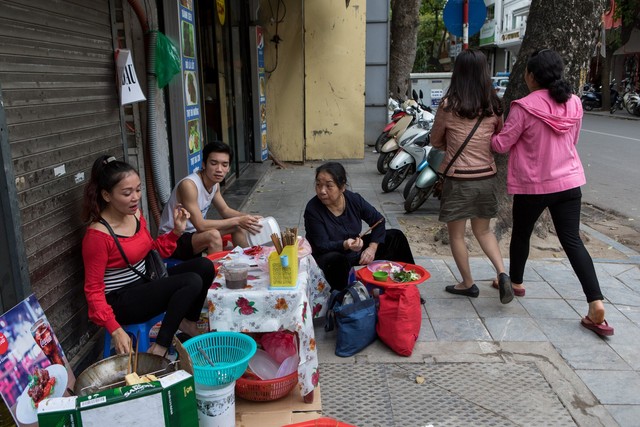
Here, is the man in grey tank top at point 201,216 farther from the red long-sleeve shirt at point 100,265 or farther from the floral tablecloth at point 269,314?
the floral tablecloth at point 269,314

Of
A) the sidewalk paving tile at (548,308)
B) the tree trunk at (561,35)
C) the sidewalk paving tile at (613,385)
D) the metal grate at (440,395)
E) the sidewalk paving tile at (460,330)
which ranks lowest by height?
the metal grate at (440,395)

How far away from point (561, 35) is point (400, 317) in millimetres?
3150

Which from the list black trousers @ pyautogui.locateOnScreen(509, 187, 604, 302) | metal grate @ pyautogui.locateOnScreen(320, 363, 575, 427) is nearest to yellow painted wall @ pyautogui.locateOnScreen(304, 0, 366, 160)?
black trousers @ pyautogui.locateOnScreen(509, 187, 604, 302)

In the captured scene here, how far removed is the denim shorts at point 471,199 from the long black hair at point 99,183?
2144mm

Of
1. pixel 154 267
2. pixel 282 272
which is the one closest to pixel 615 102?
pixel 282 272

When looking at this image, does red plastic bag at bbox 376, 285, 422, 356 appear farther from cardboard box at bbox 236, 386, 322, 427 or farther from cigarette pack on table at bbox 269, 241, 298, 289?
cigarette pack on table at bbox 269, 241, 298, 289

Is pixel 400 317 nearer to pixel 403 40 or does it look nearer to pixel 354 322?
pixel 354 322

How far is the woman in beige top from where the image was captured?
3.76m

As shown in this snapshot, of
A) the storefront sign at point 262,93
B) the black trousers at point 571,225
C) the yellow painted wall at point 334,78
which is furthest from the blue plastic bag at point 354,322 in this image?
the yellow painted wall at point 334,78

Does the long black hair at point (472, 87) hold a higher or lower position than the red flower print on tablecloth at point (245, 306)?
higher

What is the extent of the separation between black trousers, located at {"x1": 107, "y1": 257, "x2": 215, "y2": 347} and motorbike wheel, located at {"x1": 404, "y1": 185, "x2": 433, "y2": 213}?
13.3 ft

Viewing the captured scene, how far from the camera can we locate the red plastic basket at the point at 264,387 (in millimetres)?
2801

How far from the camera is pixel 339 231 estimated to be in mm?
3736

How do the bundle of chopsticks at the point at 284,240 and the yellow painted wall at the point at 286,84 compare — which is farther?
the yellow painted wall at the point at 286,84
